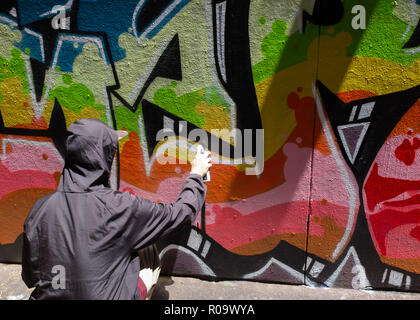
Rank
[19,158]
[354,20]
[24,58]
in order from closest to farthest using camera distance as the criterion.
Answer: [354,20] < [24,58] < [19,158]

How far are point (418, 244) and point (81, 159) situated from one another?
102 inches

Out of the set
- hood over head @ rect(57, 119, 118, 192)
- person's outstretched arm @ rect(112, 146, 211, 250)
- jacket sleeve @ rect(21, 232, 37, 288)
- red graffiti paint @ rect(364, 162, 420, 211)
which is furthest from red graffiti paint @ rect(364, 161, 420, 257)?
jacket sleeve @ rect(21, 232, 37, 288)

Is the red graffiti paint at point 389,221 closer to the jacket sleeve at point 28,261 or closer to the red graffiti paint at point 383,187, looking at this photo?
the red graffiti paint at point 383,187

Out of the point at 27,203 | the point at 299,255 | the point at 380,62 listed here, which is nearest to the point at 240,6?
the point at 380,62

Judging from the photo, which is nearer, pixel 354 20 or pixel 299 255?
pixel 354 20

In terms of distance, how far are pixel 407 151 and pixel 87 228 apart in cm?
230

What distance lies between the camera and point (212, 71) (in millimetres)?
2520

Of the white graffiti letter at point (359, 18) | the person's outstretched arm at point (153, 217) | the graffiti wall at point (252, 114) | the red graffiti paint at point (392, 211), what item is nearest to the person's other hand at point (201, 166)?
the person's outstretched arm at point (153, 217)

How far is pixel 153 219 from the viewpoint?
5.98ft

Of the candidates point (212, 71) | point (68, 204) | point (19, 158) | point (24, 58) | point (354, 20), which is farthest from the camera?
point (19, 158)

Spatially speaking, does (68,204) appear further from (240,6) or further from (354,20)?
(354,20)

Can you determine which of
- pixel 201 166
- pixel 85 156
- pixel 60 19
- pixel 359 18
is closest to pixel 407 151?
pixel 359 18

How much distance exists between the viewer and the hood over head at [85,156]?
1.70 m

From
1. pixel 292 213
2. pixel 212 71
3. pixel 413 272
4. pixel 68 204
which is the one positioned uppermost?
pixel 212 71
